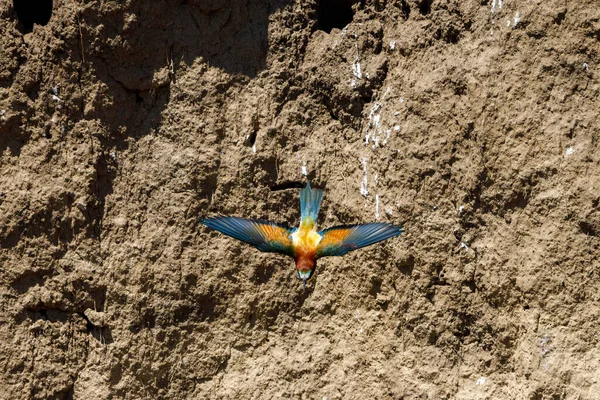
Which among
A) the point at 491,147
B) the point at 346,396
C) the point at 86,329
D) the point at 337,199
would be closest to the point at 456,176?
the point at 491,147

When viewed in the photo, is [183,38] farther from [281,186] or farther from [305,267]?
[305,267]

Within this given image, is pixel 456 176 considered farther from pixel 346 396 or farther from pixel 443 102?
pixel 346 396

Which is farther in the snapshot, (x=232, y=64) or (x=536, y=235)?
(x=232, y=64)

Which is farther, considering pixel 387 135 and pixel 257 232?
pixel 387 135

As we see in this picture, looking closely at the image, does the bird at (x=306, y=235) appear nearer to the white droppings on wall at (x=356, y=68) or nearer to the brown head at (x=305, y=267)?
the brown head at (x=305, y=267)

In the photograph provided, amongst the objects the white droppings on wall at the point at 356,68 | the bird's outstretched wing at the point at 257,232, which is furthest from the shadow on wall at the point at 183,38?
the bird's outstretched wing at the point at 257,232

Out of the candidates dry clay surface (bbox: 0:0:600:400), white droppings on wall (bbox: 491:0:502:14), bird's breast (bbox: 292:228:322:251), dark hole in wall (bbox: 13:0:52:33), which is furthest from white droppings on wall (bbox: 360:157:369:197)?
dark hole in wall (bbox: 13:0:52:33)

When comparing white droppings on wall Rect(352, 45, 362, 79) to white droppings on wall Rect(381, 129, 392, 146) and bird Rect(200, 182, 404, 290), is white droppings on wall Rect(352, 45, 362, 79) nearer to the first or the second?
white droppings on wall Rect(381, 129, 392, 146)

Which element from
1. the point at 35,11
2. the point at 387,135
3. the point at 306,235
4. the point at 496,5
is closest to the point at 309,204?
the point at 306,235
